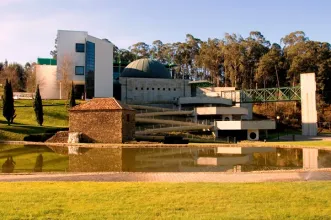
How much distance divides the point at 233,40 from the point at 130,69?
92.7 ft

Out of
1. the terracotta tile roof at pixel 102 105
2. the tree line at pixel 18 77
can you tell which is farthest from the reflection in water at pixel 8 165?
the tree line at pixel 18 77

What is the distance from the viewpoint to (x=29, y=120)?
1865 inches

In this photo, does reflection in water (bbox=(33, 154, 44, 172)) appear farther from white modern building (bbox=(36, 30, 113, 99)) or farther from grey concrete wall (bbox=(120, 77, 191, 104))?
grey concrete wall (bbox=(120, 77, 191, 104))

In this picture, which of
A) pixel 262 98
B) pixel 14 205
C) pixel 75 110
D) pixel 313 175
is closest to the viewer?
pixel 14 205

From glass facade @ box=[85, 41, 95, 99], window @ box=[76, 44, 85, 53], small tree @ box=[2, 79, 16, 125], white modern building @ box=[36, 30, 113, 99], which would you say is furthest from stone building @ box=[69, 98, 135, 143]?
window @ box=[76, 44, 85, 53]

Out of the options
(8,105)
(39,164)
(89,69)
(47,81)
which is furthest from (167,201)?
(47,81)

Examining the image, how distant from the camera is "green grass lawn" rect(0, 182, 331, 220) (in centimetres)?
746

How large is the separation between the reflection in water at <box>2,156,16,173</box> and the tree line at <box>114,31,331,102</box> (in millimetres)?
58544

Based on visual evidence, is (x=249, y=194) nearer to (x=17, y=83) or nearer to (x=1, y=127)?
(x=1, y=127)

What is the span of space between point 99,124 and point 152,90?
27438mm

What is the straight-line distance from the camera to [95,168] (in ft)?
58.2

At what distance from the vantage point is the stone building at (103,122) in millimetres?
35600

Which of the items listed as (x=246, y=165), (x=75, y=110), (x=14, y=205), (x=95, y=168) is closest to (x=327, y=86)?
(x=75, y=110)

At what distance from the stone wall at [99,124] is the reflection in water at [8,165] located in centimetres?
1418
